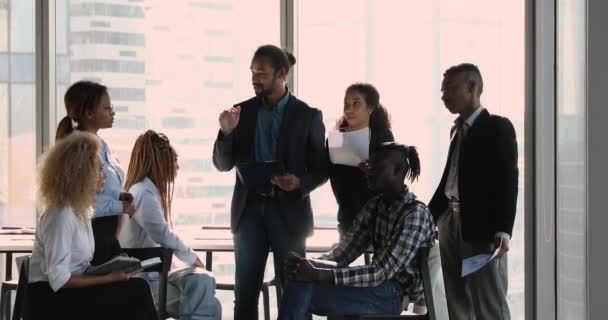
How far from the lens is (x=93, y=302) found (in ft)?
9.81

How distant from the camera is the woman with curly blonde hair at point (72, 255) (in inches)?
116

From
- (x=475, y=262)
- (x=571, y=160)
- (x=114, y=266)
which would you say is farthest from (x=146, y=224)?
(x=571, y=160)

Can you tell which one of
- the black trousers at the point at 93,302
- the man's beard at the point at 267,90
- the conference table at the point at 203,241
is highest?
the man's beard at the point at 267,90

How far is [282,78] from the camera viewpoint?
3529 mm

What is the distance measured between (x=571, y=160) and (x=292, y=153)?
2322mm

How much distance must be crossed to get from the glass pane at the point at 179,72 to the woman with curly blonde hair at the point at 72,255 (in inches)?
81.2

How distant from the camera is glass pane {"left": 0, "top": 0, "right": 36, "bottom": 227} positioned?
5.29m

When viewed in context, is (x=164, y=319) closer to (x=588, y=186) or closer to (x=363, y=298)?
(x=363, y=298)

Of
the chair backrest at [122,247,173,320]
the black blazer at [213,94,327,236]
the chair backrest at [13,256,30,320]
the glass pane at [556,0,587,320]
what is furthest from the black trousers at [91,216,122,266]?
the glass pane at [556,0,587,320]

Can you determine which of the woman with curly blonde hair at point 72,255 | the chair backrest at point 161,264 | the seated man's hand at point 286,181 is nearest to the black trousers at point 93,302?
the woman with curly blonde hair at point 72,255

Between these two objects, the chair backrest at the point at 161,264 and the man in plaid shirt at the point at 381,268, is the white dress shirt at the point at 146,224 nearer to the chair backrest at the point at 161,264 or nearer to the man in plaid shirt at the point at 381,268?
the chair backrest at the point at 161,264

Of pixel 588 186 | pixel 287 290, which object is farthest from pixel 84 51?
pixel 588 186

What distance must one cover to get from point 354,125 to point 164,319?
1.18 m

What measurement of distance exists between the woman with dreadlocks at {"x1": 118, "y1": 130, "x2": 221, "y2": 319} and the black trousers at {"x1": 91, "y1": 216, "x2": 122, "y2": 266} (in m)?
0.22
